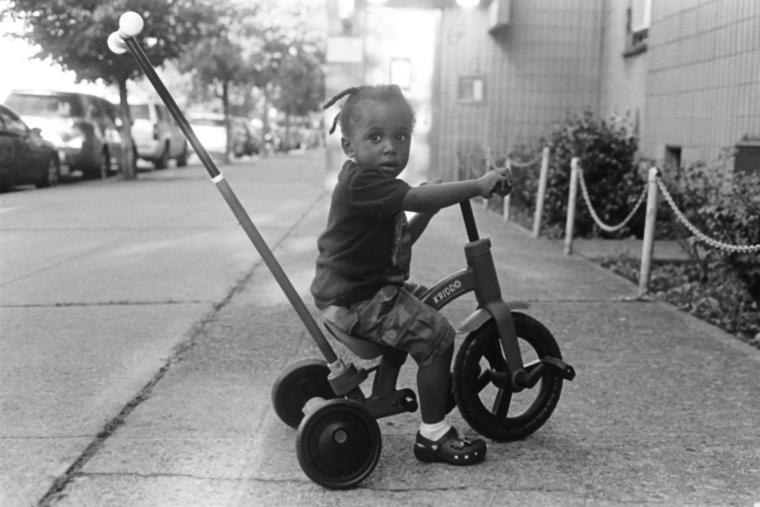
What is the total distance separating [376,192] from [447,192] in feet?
0.78

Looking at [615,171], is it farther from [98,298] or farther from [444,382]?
[444,382]

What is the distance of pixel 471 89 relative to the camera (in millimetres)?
16109

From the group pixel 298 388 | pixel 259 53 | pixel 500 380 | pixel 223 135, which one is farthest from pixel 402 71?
pixel 223 135

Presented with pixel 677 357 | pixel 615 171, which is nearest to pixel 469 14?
pixel 615 171

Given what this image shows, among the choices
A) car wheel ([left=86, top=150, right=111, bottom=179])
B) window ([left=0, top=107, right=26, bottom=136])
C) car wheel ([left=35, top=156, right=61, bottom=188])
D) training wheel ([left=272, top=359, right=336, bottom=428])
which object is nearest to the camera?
training wheel ([left=272, top=359, right=336, bottom=428])

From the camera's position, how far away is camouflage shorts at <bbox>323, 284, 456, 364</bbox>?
3.36 metres

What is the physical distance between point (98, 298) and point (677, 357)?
12.7ft

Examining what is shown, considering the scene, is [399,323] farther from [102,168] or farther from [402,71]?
[102,168]

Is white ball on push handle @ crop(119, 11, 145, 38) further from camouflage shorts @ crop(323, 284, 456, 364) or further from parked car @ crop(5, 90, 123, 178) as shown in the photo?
parked car @ crop(5, 90, 123, 178)

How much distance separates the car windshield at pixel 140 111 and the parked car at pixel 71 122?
4.94 m

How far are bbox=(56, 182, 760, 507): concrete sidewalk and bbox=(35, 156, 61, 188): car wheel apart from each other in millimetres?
12436

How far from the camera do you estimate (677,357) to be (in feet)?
16.9

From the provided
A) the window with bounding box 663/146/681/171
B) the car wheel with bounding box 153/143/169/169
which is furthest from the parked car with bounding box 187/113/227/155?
the window with bounding box 663/146/681/171

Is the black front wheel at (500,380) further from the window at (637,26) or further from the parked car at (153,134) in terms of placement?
the parked car at (153,134)
